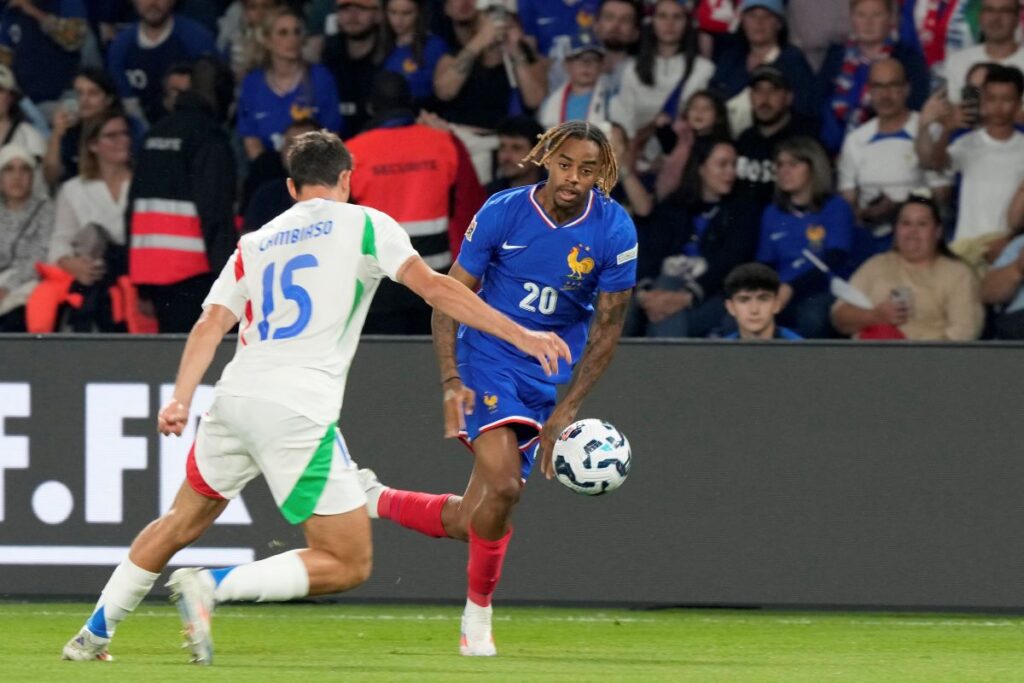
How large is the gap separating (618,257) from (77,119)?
5.49m

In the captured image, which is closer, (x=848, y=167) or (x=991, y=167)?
(x=991, y=167)

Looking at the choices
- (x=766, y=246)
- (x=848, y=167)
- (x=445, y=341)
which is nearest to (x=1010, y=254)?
(x=848, y=167)

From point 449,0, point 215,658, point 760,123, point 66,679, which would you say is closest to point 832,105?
point 760,123

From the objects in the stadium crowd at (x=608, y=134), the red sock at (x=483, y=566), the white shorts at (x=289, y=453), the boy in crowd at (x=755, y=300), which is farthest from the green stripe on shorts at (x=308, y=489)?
the stadium crowd at (x=608, y=134)

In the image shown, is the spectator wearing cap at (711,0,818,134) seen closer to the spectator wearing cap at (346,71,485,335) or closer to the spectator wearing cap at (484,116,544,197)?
the spectator wearing cap at (484,116,544,197)

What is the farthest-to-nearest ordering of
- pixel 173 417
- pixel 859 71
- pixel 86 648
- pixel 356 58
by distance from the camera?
1. pixel 356 58
2. pixel 859 71
3. pixel 86 648
4. pixel 173 417

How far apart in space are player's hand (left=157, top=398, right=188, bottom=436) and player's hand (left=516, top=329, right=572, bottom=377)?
1.06m

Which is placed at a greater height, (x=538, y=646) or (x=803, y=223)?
(x=803, y=223)

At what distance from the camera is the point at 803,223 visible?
10352 mm

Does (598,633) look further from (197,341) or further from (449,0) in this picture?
(449,0)

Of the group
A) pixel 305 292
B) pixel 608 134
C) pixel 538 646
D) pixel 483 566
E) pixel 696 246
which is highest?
pixel 608 134

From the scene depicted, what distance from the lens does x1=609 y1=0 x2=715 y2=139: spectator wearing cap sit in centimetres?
1102

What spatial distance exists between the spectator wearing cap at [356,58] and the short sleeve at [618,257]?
4.38 meters

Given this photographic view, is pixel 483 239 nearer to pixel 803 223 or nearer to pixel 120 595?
pixel 120 595
